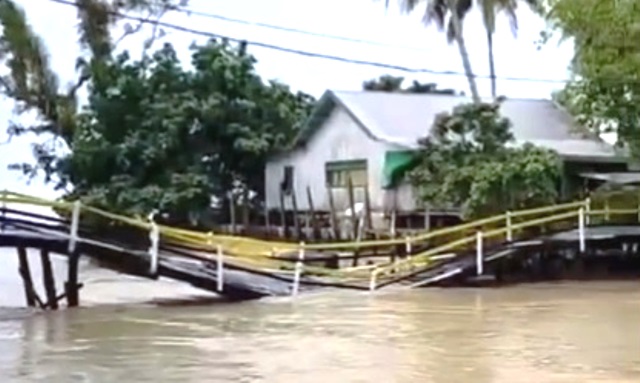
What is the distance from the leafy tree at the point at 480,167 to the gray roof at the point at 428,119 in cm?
172

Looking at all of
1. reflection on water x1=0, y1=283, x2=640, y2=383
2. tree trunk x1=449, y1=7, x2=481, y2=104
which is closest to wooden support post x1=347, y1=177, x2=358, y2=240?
tree trunk x1=449, y1=7, x2=481, y2=104

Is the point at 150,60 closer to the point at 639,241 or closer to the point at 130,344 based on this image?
the point at 639,241

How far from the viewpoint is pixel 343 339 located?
15.6 metres

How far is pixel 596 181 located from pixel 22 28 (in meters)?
21.7

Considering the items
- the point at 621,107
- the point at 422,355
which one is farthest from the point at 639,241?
the point at 422,355

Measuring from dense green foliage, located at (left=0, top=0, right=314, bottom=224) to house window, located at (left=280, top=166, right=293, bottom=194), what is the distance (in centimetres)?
83

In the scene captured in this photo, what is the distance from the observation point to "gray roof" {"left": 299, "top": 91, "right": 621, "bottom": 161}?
38909 mm

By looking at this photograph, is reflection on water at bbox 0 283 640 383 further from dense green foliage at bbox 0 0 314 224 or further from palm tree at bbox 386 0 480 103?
palm tree at bbox 386 0 480 103

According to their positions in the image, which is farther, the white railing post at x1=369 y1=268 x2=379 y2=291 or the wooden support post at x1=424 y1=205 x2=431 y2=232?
the wooden support post at x1=424 y1=205 x2=431 y2=232

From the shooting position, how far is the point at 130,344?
49.8 ft

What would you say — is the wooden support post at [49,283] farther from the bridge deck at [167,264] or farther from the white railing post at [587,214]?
the white railing post at [587,214]

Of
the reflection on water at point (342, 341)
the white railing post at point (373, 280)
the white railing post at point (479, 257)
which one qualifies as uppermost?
the white railing post at point (479, 257)

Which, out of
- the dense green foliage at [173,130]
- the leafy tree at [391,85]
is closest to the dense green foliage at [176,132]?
the dense green foliage at [173,130]

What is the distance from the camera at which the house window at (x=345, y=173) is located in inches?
1583
